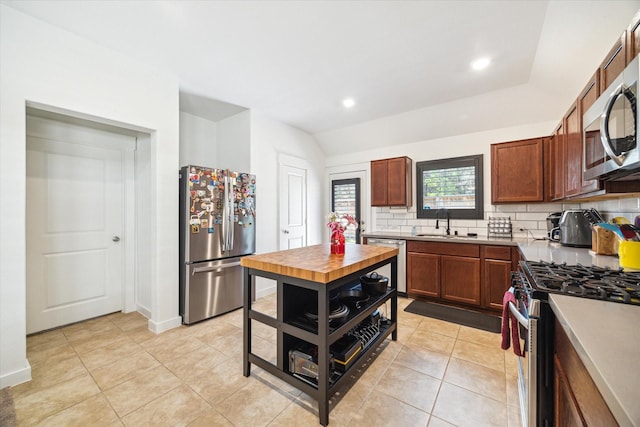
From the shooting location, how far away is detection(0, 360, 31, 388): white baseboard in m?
1.84

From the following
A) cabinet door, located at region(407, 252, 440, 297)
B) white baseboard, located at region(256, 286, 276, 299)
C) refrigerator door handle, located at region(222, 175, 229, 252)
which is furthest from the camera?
white baseboard, located at region(256, 286, 276, 299)

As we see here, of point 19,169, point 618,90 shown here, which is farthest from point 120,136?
point 618,90

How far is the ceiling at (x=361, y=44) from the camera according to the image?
1.91 metres

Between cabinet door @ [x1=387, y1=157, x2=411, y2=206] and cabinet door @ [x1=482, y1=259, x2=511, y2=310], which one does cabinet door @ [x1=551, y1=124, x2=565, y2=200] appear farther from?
cabinet door @ [x1=387, y1=157, x2=411, y2=206]

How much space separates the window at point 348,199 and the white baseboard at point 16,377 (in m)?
4.17

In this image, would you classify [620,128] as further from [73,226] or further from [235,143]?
[73,226]

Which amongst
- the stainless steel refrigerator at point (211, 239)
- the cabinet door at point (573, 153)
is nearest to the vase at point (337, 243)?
the stainless steel refrigerator at point (211, 239)

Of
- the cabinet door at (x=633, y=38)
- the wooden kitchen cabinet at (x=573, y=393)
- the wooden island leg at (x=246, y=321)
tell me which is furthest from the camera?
the wooden island leg at (x=246, y=321)

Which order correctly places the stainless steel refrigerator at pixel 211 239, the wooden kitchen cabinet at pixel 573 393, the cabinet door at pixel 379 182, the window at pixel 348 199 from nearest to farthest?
the wooden kitchen cabinet at pixel 573 393, the stainless steel refrigerator at pixel 211 239, the cabinet door at pixel 379 182, the window at pixel 348 199

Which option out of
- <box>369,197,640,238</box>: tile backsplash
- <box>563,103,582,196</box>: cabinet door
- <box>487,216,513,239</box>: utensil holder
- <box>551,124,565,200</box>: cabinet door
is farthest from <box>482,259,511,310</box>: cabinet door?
<box>563,103,582,196</box>: cabinet door

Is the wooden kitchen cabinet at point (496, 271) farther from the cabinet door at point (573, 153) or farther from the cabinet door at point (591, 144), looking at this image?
the cabinet door at point (591, 144)

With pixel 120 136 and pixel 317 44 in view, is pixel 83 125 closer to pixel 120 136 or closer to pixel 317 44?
pixel 120 136

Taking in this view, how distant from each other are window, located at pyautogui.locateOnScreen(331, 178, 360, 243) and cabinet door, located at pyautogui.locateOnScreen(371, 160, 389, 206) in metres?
0.56

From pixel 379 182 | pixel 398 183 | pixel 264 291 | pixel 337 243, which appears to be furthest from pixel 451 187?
pixel 264 291
